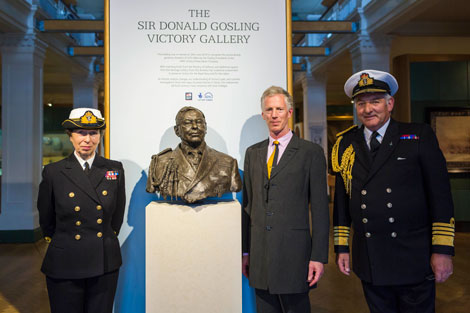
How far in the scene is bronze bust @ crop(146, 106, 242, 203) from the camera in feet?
8.33

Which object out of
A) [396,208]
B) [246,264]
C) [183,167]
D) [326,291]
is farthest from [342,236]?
[326,291]

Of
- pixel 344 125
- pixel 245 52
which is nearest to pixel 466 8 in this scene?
pixel 245 52

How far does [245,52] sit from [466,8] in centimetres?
530

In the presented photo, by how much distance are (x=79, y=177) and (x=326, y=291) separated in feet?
9.92

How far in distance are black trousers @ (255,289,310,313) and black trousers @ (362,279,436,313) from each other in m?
0.37

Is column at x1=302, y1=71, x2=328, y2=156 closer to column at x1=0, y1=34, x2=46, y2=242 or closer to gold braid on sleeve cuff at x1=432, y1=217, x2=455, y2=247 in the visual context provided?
column at x1=0, y1=34, x2=46, y2=242

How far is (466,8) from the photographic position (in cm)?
645

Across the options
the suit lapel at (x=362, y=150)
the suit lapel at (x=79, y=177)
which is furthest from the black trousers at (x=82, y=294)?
the suit lapel at (x=362, y=150)

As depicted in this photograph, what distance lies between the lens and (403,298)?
81.3 inches

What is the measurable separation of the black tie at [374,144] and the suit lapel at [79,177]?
163 cm

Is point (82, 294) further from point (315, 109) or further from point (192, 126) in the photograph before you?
point (315, 109)

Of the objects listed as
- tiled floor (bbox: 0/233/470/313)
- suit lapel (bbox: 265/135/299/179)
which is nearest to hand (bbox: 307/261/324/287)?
suit lapel (bbox: 265/135/299/179)

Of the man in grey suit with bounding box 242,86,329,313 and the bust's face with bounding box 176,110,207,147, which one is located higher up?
the bust's face with bounding box 176,110,207,147

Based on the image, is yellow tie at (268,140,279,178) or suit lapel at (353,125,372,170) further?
yellow tie at (268,140,279,178)
